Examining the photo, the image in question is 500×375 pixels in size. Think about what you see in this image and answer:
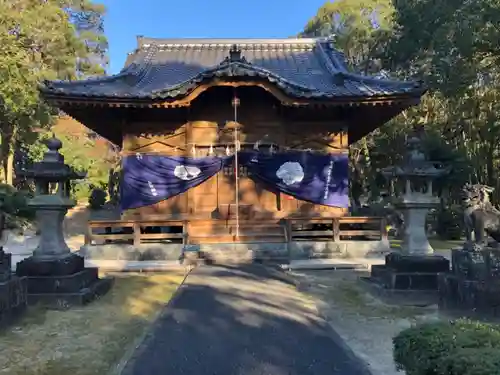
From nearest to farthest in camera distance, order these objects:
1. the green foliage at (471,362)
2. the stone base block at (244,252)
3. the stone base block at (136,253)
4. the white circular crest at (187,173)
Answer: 1. the green foliage at (471,362)
2. the stone base block at (244,252)
3. the stone base block at (136,253)
4. the white circular crest at (187,173)

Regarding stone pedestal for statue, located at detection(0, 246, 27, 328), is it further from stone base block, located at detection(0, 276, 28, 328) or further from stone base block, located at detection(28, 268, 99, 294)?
stone base block, located at detection(28, 268, 99, 294)

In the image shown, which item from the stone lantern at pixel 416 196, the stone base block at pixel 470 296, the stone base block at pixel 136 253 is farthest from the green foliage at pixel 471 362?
the stone base block at pixel 136 253

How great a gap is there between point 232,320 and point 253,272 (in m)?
3.69

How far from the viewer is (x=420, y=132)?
959 cm

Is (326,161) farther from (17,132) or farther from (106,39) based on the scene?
(106,39)

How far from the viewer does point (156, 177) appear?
1300cm

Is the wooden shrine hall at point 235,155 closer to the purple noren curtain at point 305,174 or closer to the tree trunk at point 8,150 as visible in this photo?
the purple noren curtain at point 305,174

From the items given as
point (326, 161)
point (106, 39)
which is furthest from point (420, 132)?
point (106, 39)

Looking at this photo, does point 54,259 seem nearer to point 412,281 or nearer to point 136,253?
point 136,253

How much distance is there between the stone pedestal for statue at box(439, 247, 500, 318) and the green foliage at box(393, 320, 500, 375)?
3.01 metres

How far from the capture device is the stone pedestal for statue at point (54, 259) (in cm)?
736

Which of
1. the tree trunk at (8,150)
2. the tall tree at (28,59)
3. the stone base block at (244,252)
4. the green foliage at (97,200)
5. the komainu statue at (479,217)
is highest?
the tall tree at (28,59)

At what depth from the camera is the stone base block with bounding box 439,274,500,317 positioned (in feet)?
19.7

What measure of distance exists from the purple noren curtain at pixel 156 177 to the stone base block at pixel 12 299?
252 inches
